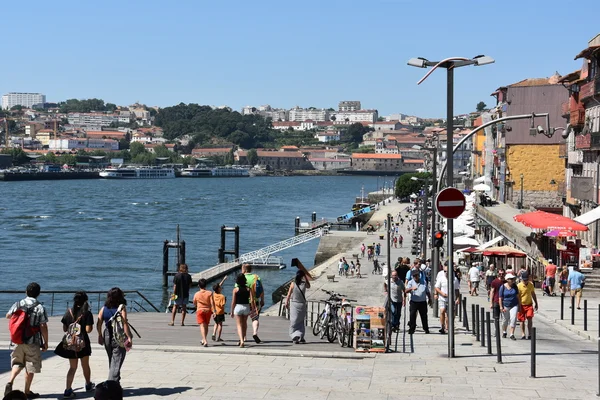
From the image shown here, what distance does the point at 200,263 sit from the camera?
65312 millimetres

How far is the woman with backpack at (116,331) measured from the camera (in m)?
10.4

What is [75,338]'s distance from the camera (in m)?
10.8

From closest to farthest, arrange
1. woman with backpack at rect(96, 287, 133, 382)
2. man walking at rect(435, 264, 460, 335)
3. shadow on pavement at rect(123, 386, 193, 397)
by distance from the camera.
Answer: woman with backpack at rect(96, 287, 133, 382) → shadow on pavement at rect(123, 386, 193, 397) → man walking at rect(435, 264, 460, 335)

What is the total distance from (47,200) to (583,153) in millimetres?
119526

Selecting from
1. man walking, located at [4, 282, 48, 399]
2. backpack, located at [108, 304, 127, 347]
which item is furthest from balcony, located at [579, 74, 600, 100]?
man walking, located at [4, 282, 48, 399]

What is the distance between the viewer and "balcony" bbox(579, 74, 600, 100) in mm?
40594

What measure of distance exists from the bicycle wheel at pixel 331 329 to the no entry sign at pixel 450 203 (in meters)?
2.80

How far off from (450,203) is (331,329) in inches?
125

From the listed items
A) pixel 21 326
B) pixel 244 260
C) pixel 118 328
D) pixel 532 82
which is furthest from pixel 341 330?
pixel 532 82

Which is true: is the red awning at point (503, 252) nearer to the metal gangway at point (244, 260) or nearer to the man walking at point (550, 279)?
the man walking at point (550, 279)

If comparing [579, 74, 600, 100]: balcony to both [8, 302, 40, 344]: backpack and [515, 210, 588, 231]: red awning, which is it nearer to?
[515, 210, 588, 231]: red awning

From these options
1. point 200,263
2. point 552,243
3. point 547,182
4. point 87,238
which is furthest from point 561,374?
point 87,238

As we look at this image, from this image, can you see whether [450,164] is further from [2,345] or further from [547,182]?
[547,182]

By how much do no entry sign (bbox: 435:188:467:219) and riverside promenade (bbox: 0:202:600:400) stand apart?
7.05ft
